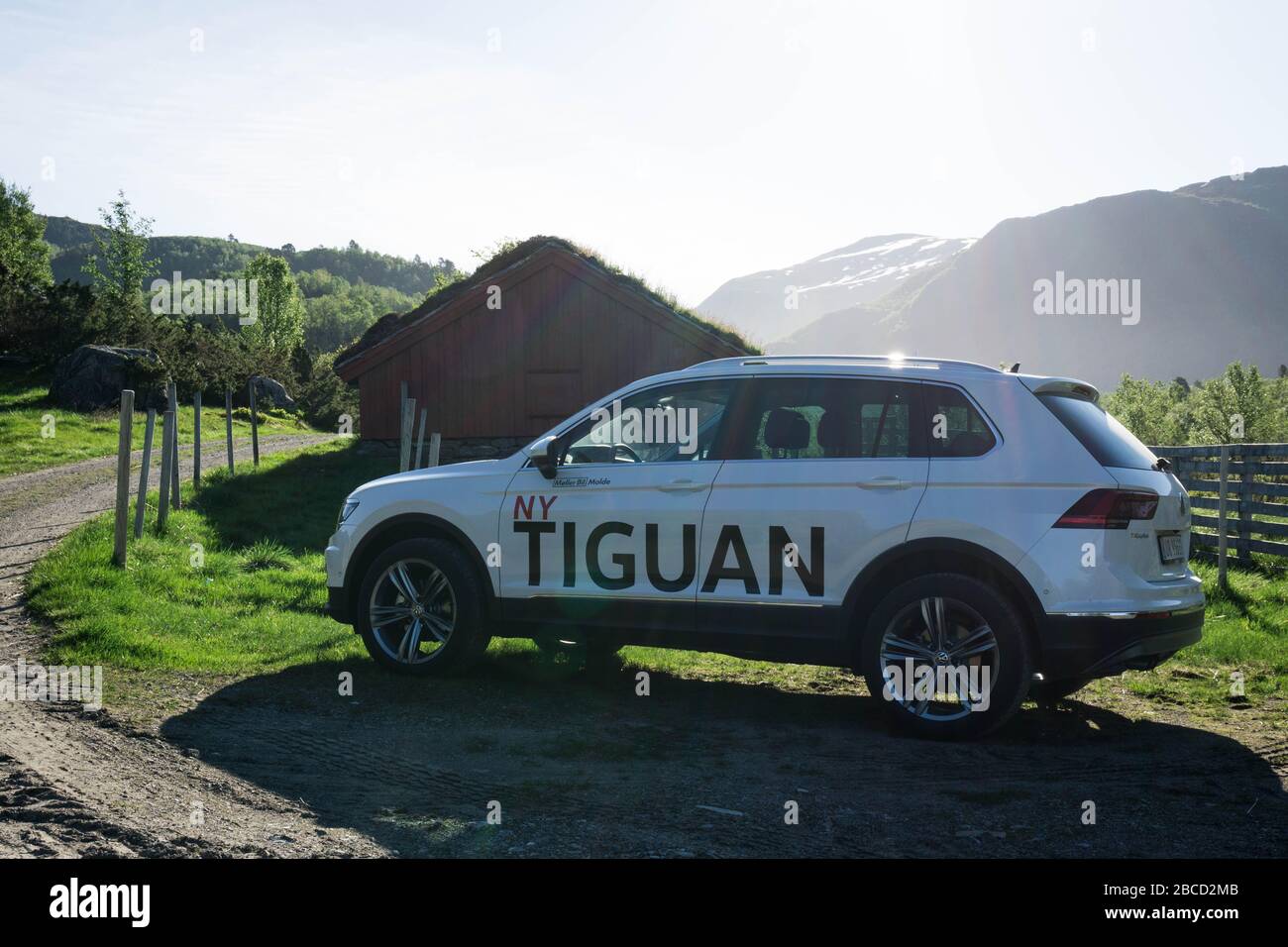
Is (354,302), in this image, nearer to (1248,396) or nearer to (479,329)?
(1248,396)

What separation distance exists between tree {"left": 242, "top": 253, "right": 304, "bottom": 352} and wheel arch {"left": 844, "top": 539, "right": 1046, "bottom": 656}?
9089 centimetres

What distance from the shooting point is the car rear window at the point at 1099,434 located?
231 inches

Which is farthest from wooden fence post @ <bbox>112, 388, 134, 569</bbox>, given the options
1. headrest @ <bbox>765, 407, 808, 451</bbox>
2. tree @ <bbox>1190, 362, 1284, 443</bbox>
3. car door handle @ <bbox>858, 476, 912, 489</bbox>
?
tree @ <bbox>1190, 362, 1284, 443</bbox>

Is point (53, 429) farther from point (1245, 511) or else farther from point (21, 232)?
point (21, 232)

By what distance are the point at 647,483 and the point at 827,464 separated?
114 centimetres

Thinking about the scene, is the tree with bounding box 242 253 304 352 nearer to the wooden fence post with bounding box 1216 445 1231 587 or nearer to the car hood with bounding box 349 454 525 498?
the wooden fence post with bounding box 1216 445 1231 587

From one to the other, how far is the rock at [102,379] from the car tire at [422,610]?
86.1ft

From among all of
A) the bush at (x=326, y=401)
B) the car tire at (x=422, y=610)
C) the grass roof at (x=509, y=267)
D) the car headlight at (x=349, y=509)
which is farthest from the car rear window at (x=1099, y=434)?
the bush at (x=326, y=401)

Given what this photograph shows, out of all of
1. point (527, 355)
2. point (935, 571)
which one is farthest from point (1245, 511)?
point (527, 355)

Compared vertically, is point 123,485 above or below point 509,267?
below

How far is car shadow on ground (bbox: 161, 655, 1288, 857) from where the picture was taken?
4.37 metres

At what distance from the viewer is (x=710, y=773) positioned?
5.37m

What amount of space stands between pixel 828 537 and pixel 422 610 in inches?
116
